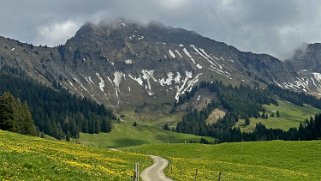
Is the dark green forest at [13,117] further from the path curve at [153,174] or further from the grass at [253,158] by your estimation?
the path curve at [153,174]

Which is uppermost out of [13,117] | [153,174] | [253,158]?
[13,117]

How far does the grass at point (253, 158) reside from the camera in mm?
69750

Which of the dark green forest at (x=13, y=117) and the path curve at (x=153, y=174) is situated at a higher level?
the dark green forest at (x=13, y=117)

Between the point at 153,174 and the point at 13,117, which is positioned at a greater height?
the point at 13,117

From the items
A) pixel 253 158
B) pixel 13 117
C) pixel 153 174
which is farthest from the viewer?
pixel 13 117

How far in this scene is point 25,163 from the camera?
30.7m

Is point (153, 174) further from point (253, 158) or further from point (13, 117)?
point (13, 117)

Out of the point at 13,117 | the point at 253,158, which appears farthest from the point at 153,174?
the point at 13,117

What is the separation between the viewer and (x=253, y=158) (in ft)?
314

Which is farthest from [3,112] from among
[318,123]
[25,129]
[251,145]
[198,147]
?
[318,123]

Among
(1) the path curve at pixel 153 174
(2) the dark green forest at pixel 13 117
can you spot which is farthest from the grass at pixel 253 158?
(2) the dark green forest at pixel 13 117

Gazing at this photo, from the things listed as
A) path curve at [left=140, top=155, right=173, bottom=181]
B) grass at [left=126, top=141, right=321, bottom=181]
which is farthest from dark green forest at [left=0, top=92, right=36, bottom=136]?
path curve at [left=140, top=155, right=173, bottom=181]

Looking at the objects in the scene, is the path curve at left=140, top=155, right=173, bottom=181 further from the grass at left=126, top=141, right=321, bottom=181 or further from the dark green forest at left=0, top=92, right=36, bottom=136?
the dark green forest at left=0, top=92, right=36, bottom=136

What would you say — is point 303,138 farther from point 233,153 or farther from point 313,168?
point 313,168
